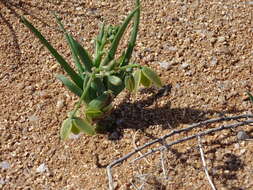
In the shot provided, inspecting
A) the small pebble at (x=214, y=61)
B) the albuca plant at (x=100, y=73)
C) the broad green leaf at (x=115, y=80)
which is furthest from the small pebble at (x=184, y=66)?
the broad green leaf at (x=115, y=80)

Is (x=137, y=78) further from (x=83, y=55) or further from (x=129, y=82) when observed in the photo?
(x=83, y=55)

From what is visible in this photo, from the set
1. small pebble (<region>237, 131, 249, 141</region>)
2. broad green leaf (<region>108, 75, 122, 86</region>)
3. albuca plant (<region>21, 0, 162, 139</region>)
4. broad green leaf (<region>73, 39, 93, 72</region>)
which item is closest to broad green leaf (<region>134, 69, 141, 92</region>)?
albuca plant (<region>21, 0, 162, 139</region>)

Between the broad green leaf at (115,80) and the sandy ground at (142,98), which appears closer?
the broad green leaf at (115,80)

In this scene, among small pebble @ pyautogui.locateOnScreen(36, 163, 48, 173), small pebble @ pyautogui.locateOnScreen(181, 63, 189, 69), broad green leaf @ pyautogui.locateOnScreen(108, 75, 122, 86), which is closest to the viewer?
broad green leaf @ pyautogui.locateOnScreen(108, 75, 122, 86)

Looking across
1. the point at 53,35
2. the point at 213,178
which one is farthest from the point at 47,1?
the point at 213,178

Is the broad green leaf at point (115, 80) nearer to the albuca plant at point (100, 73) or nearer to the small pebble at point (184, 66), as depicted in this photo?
the albuca plant at point (100, 73)

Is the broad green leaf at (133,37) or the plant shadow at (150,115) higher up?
the broad green leaf at (133,37)

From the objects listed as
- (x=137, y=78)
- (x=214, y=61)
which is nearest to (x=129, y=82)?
(x=137, y=78)

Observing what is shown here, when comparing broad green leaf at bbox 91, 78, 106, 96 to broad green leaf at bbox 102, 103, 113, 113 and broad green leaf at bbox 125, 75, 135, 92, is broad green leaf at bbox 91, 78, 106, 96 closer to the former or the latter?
broad green leaf at bbox 102, 103, 113, 113
